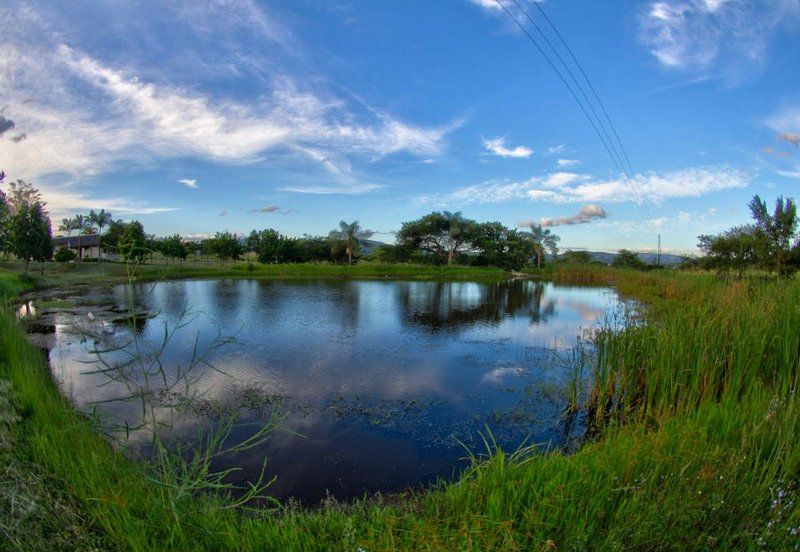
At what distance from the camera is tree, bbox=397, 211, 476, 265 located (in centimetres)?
6000

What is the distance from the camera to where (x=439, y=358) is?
1098 cm

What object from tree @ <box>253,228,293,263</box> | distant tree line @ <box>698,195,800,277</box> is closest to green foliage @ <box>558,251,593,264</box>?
tree @ <box>253,228,293,263</box>

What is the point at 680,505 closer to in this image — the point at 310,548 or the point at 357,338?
the point at 310,548

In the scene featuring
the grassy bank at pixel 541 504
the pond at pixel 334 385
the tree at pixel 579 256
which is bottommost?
the pond at pixel 334 385

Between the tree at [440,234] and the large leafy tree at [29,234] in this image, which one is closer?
the large leafy tree at [29,234]

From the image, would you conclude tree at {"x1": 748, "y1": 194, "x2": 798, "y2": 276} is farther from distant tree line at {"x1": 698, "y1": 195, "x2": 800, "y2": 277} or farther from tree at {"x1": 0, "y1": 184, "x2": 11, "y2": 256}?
tree at {"x1": 0, "y1": 184, "x2": 11, "y2": 256}

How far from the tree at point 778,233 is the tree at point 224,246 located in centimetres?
5623

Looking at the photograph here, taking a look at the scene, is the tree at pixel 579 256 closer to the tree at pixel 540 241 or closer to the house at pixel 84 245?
the tree at pixel 540 241

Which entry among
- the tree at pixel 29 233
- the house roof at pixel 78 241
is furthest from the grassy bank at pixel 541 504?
the house roof at pixel 78 241

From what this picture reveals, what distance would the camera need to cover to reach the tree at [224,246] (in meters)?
57.1

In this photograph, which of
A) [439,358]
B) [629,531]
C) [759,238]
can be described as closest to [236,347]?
[439,358]

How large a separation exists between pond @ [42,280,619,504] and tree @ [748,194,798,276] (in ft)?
25.7

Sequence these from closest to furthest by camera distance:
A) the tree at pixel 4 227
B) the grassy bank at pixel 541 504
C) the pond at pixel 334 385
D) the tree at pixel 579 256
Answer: the grassy bank at pixel 541 504 < the pond at pixel 334 385 < the tree at pixel 4 227 < the tree at pixel 579 256

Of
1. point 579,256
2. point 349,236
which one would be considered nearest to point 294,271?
point 349,236
